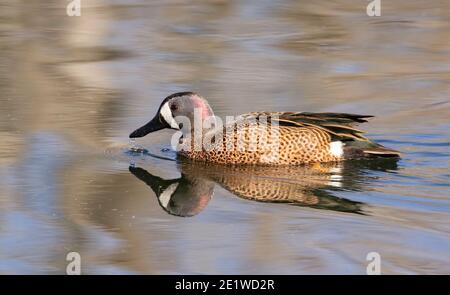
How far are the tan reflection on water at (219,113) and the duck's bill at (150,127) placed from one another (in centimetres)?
18

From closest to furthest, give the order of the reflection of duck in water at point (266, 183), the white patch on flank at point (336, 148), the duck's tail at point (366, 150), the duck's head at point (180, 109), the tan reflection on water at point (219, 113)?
1. the tan reflection on water at point (219, 113)
2. the reflection of duck in water at point (266, 183)
3. the duck's tail at point (366, 150)
4. the white patch on flank at point (336, 148)
5. the duck's head at point (180, 109)

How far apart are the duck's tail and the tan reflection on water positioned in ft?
0.52

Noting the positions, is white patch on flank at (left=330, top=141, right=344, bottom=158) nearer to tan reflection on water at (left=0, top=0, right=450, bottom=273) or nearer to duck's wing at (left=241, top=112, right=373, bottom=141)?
duck's wing at (left=241, top=112, right=373, bottom=141)

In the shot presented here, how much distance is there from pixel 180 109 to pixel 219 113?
2.96 ft

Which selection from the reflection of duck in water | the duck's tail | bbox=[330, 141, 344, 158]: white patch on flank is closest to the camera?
the reflection of duck in water

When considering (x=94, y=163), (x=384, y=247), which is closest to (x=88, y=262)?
(x=384, y=247)

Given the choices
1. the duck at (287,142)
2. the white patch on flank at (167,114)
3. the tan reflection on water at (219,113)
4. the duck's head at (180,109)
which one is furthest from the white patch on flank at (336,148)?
the white patch on flank at (167,114)

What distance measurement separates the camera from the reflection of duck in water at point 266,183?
25.0 ft

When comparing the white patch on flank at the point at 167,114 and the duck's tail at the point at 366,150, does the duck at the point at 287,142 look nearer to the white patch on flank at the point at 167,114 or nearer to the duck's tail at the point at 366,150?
the duck's tail at the point at 366,150

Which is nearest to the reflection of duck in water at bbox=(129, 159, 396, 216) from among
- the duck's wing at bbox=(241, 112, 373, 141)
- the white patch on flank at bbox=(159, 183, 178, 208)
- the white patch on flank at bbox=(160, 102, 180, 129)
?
the white patch on flank at bbox=(159, 183, 178, 208)

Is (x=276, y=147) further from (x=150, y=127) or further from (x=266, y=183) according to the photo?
(x=150, y=127)

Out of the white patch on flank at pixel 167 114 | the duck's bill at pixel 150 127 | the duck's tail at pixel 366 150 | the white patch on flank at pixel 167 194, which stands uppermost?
the white patch on flank at pixel 167 114

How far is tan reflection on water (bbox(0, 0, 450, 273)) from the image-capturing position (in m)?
6.60

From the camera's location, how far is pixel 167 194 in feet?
26.0
